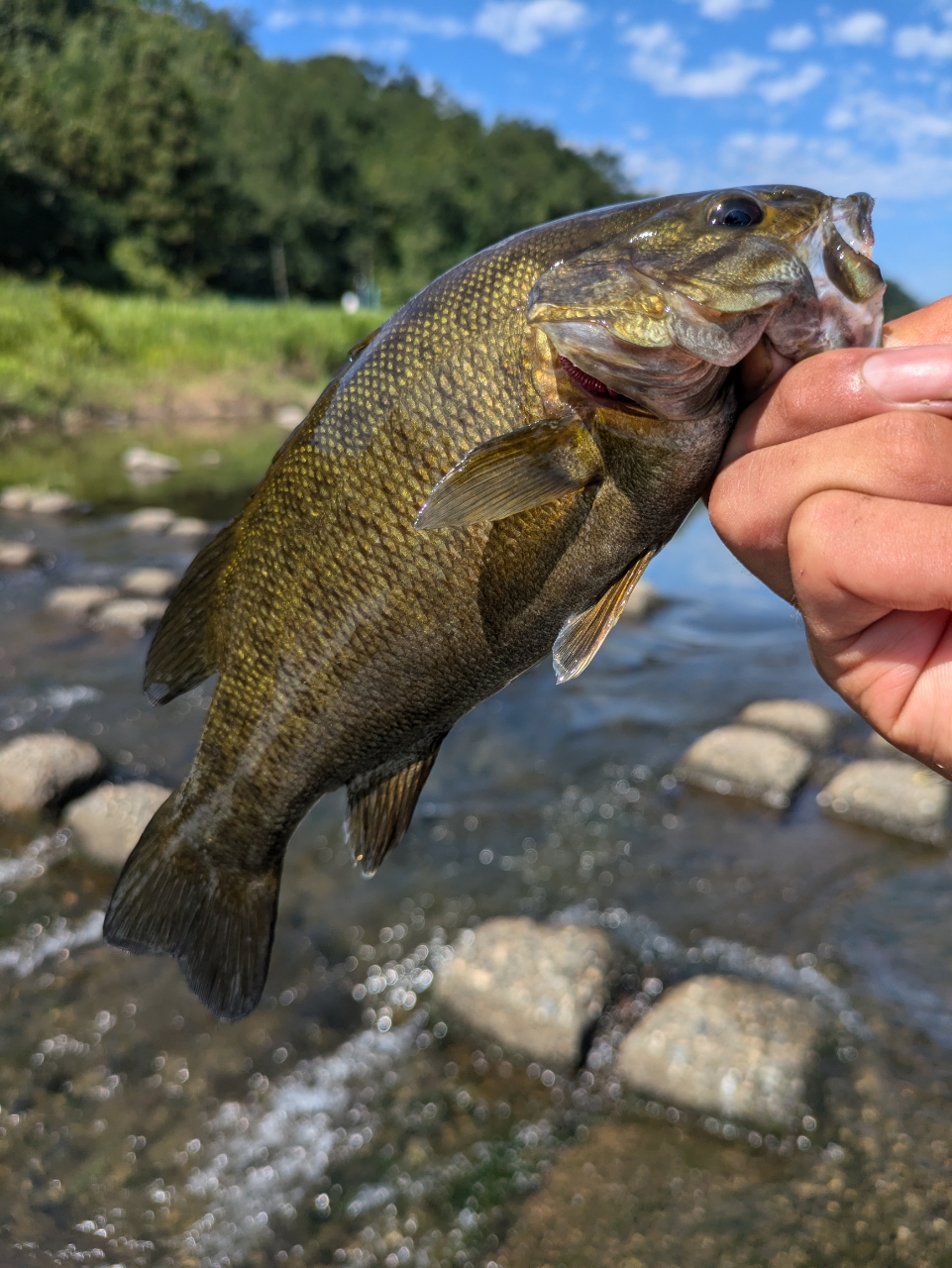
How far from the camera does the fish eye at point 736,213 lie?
1704mm

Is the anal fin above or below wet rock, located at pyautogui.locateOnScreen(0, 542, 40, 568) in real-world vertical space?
above

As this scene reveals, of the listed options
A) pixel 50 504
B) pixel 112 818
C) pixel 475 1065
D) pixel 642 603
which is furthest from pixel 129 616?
pixel 475 1065

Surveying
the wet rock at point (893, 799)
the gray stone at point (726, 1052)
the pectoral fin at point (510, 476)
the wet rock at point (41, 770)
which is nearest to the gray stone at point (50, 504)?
the wet rock at point (41, 770)

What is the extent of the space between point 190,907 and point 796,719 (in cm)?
681

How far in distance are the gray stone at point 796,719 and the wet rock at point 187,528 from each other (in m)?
8.96

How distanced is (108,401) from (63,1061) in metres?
22.9

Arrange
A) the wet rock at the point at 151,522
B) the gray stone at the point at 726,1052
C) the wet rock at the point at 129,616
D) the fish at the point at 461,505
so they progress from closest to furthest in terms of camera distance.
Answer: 1. the fish at the point at 461,505
2. the gray stone at the point at 726,1052
3. the wet rock at the point at 129,616
4. the wet rock at the point at 151,522

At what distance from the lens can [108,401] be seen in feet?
80.5

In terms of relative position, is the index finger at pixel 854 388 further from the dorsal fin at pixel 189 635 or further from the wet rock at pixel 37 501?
the wet rock at pixel 37 501

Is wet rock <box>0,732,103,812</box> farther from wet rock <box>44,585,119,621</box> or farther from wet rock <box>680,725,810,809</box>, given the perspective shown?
wet rock <box>680,725,810,809</box>

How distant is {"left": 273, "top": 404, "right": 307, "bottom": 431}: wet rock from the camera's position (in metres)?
25.7

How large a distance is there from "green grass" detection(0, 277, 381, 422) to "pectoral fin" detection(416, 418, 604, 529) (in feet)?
76.0

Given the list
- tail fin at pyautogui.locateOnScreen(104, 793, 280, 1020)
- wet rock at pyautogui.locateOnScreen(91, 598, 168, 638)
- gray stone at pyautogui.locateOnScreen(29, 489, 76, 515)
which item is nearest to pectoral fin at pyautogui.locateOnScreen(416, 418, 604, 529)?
tail fin at pyautogui.locateOnScreen(104, 793, 280, 1020)

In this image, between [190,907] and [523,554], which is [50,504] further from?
[523,554]
